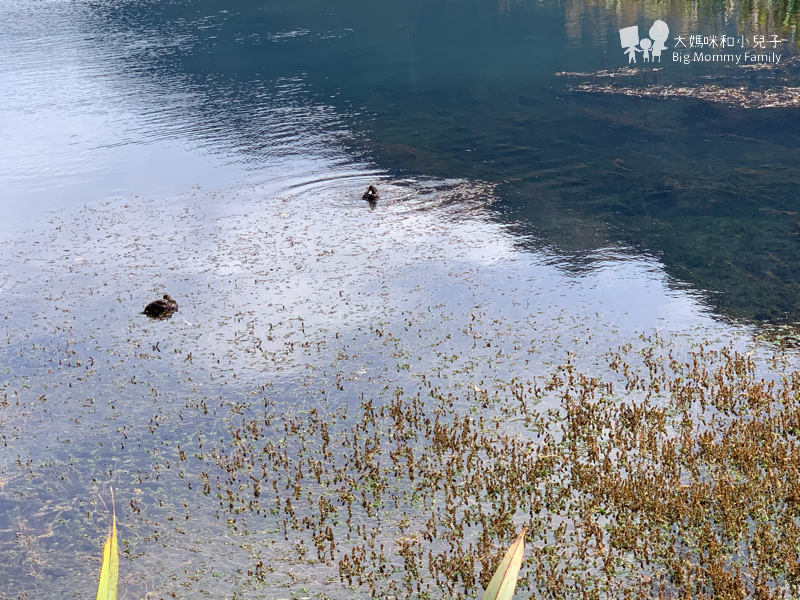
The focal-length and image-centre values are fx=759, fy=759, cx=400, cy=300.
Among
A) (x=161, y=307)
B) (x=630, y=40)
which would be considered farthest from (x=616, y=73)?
(x=161, y=307)

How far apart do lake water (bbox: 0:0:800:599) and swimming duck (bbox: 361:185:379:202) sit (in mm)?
959

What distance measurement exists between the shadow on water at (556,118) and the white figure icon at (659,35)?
3.57 feet

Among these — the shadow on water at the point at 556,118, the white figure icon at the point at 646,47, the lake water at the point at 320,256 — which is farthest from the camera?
the white figure icon at the point at 646,47

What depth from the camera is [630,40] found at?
54.8m

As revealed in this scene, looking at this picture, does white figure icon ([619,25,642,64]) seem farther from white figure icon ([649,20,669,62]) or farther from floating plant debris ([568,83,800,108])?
floating plant debris ([568,83,800,108])

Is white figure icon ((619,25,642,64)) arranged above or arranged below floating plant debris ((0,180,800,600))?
above

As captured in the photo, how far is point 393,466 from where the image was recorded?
548 inches

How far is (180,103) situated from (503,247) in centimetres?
3091

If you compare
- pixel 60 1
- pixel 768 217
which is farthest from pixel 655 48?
pixel 60 1

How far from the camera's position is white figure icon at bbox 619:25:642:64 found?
168 feet

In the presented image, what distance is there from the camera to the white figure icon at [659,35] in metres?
51.8

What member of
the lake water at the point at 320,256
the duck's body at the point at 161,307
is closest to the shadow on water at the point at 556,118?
the lake water at the point at 320,256

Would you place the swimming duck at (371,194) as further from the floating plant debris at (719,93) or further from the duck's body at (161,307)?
the floating plant debris at (719,93)

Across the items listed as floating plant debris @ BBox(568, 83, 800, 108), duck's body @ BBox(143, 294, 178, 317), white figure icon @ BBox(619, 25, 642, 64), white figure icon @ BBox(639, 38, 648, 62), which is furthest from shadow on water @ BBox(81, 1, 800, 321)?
duck's body @ BBox(143, 294, 178, 317)
